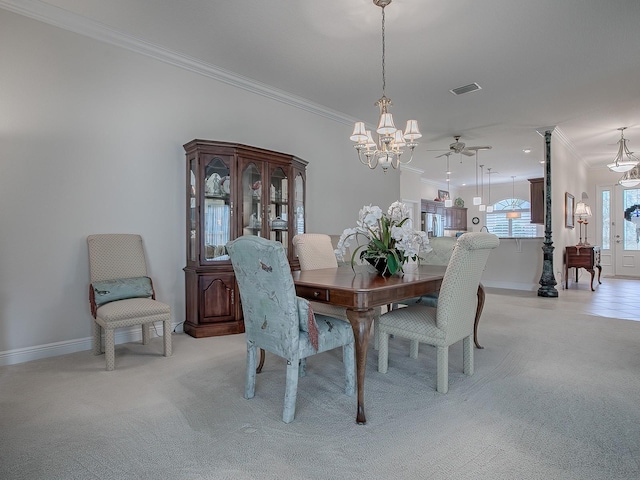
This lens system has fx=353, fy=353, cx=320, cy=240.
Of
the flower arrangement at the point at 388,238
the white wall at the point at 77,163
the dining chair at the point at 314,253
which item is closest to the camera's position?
the flower arrangement at the point at 388,238

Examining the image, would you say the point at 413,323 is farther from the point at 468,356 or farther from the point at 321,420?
the point at 321,420

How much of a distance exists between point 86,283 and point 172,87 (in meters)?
2.08

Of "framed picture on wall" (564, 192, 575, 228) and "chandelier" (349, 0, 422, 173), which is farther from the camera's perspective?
"framed picture on wall" (564, 192, 575, 228)

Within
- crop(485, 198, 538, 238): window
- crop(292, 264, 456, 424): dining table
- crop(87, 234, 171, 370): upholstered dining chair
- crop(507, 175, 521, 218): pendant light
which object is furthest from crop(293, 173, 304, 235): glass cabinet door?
crop(507, 175, 521, 218): pendant light

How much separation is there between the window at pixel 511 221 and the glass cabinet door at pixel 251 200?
32.2 ft

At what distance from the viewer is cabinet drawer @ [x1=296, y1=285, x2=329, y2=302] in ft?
6.82

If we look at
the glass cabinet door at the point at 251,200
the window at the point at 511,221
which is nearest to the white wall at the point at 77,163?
the glass cabinet door at the point at 251,200

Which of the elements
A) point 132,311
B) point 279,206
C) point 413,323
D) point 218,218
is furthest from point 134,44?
point 413,323

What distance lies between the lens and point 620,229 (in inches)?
346

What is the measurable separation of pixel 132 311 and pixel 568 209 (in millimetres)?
7854

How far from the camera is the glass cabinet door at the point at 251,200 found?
3742 millimetres

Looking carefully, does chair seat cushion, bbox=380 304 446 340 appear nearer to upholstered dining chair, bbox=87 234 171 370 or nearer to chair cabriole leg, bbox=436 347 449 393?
chair cabriole leg, bbox=436 347 449 393

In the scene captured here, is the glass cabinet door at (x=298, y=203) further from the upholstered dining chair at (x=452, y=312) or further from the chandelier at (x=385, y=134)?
the upholstered dining chair at (x=452, y=312)

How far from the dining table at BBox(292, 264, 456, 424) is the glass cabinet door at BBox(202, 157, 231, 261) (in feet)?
5.05
